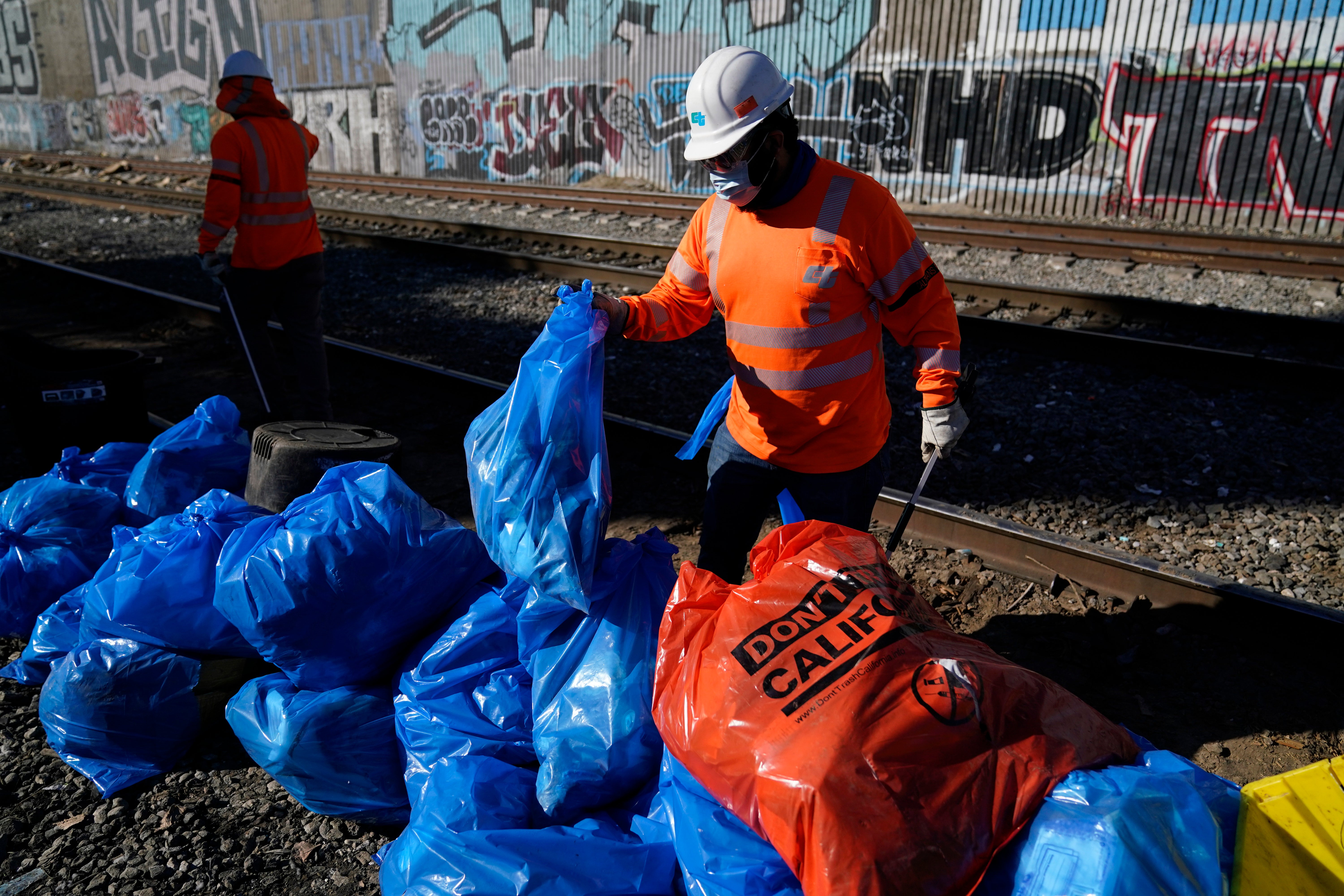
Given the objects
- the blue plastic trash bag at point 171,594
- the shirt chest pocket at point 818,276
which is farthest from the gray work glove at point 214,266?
the shirt chest pocket at point 818,276

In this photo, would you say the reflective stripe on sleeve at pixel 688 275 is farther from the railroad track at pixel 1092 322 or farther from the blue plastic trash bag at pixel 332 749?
the railroad track at pixel 1092 322

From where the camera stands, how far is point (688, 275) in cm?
264

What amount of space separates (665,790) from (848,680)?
577 mm

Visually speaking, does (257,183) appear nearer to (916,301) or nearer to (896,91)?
(916,301)

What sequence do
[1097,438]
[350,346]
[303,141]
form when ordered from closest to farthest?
1. [1097,438]
2. [303,141]
3. [350,346]

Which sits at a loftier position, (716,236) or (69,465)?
(716,236)

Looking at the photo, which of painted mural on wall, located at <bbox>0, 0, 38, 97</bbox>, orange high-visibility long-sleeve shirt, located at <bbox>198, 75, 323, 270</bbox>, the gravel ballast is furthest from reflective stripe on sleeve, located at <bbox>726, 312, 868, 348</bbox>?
painted mural on wall, located at <bbox>0, 0, 38, 97</bbox>

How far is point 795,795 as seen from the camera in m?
1.61

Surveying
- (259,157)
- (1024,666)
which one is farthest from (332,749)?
(259,157)

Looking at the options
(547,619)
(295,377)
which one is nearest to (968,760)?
(547,619)

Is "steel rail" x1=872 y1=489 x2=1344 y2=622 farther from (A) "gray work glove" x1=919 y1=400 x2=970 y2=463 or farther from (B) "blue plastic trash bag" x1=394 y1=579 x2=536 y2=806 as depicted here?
(B) "blue plastic trash bag" x1=394 y1=579 x2=536 y2=806

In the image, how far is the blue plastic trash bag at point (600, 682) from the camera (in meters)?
2.15

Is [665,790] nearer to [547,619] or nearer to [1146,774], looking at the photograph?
[547,619]

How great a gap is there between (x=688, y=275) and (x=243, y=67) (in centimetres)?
363
